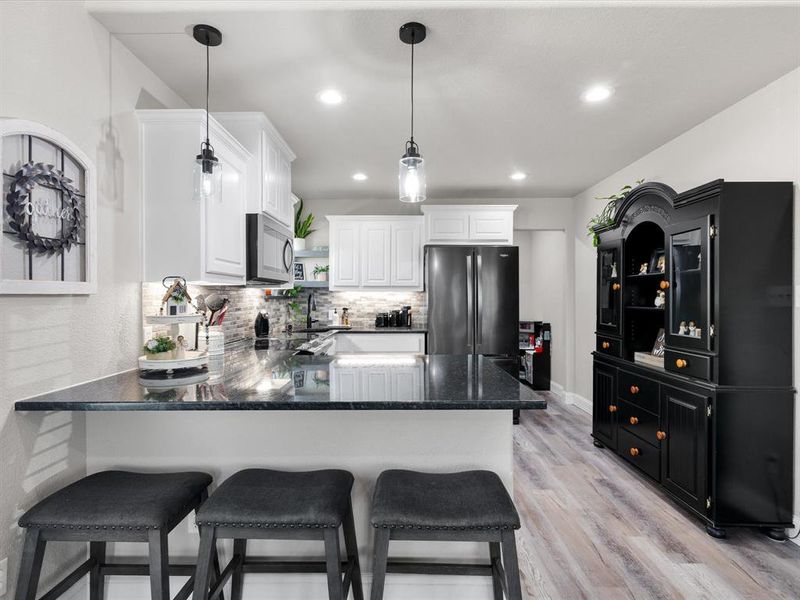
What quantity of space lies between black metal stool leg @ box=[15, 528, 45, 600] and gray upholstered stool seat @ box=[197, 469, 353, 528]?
0.52m

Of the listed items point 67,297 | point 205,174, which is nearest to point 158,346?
point 67,297

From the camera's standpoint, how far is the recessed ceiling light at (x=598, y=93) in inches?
99.7

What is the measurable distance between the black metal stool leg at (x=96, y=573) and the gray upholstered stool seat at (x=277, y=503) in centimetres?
76

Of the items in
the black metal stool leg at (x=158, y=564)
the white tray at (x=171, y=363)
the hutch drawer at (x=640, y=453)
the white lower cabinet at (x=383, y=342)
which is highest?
the white tray at (x=171, y=363)

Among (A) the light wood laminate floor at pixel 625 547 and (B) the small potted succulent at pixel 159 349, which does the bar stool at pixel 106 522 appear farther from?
(A) the light wood laminate floor at pixel 625 547

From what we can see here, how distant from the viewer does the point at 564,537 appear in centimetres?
240

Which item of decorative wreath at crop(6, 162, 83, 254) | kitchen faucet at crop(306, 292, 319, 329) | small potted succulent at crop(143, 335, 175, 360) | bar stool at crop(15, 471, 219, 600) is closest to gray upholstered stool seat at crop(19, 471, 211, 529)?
bar stool at crop(15, 471, 219, 600)

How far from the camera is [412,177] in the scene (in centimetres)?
192

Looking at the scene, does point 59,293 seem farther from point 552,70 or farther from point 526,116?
point 526,116

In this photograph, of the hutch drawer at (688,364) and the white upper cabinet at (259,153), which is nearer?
the hutch drawer at (688,364)

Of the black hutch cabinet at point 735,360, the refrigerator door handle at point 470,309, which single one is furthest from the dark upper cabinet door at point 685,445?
the refrigerator door handle at point 470,309

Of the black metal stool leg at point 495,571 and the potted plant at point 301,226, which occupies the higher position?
the potted plant at point 301,226

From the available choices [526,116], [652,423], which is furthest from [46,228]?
[652,423]

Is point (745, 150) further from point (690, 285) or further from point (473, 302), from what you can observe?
point (473, 302)
